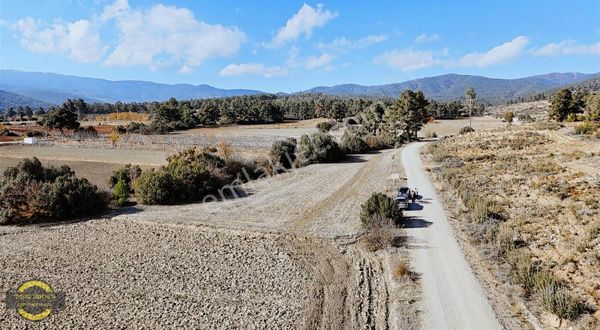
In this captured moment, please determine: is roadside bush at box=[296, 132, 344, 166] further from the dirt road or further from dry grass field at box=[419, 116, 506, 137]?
dry grass field at box=[419, 116, 506, 137]

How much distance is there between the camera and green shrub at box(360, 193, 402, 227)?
17188 mm

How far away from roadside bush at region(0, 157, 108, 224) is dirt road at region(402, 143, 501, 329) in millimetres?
17947

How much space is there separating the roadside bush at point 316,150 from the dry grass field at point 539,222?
11.5m

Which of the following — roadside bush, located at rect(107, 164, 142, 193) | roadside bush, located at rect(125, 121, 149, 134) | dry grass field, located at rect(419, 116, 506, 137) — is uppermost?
roadside bush, located at rect(125, 121, 149, 134)

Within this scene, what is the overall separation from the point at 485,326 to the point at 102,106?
21724 cm

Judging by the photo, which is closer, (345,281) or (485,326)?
(485,326)

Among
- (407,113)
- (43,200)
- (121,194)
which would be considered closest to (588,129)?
(407,113)

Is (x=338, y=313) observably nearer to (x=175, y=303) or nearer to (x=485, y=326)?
(x=485, y=326)

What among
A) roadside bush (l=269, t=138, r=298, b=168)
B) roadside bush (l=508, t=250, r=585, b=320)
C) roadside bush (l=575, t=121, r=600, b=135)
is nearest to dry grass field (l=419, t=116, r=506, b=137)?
roadside bush (l=575, t=121, r=600, b=135)

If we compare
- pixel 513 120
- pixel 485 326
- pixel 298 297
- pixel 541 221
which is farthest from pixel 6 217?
pixel 513 120

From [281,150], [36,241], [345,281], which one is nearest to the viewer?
[345,281]

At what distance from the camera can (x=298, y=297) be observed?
38.0 feet

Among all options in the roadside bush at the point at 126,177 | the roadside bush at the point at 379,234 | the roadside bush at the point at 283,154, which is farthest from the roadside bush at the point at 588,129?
the roadside bush at the point at 126,177

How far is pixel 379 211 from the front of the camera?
1744 cm
